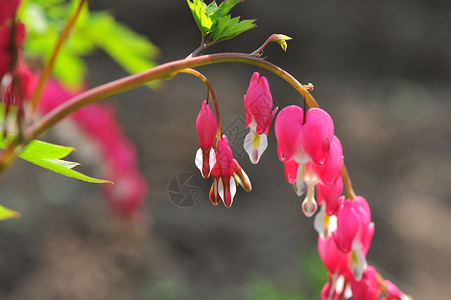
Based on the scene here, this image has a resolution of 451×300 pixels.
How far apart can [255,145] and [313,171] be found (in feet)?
0.32

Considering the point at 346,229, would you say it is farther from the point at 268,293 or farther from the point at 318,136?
the point at 268,293

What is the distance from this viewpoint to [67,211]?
374 centimetres

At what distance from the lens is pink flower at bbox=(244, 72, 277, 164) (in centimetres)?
60

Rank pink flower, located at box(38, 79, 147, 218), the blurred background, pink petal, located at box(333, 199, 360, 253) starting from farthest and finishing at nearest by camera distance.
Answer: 1. the blurred background
2. pink flower, located at box(38, 79, 147, 218)
3. pink petal, located at box(333, 199, 360, 253)

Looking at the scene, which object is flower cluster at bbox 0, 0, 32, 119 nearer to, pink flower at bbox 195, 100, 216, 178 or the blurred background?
pink flower at bbox 195, 100, 216, 178

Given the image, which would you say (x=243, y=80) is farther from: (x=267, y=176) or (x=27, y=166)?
(x=27, y=166)

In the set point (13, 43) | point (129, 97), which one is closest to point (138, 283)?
point (129, 97)

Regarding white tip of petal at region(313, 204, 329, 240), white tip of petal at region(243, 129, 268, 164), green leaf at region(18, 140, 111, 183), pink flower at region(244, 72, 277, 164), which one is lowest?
white tip of petal at region(313, 204, 329, 240)

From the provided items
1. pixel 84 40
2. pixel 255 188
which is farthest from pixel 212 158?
pixel 255 188

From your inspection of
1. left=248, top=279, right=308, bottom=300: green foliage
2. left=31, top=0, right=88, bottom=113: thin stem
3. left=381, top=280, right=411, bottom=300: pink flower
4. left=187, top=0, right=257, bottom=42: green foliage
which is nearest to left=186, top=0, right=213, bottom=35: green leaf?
left=187, top=0, right=257, bottom=42: green foliage

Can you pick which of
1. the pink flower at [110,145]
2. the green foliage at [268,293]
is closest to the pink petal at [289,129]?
the pink flower at [110,145]

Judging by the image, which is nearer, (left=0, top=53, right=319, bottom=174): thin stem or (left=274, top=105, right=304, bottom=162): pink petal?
(left=0, top=53, right=319, bottom=174): thin stem

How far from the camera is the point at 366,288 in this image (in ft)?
2.37

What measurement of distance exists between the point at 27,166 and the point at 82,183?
0.59m
